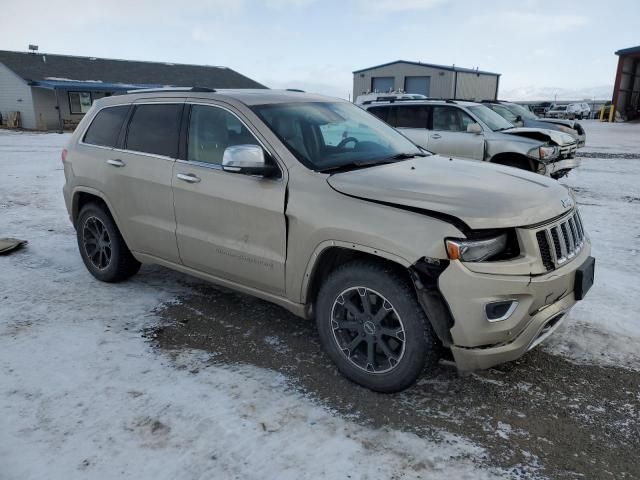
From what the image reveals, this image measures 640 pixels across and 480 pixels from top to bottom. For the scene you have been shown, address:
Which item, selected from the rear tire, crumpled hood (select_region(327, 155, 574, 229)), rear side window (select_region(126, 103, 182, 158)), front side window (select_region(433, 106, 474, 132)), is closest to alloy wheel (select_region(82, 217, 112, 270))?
the rear tire

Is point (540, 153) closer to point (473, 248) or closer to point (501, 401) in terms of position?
point (501, 401)

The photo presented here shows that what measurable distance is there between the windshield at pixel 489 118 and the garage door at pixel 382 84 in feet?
114

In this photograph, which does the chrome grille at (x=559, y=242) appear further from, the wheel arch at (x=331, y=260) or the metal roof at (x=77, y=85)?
the metal roof at (x=77, y=85)

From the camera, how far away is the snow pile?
8.31 ft

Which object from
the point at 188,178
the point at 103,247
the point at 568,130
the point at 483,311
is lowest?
the point at 103,247

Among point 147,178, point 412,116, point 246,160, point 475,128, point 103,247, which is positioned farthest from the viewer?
point 412,116

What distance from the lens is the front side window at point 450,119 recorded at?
9520 millimetres

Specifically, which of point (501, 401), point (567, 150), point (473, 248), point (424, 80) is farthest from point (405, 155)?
point (424, 80)

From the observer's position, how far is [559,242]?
9.84ft

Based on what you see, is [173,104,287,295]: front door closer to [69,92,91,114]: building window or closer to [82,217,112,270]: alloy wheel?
[82,217,112,270]: alloy wheel

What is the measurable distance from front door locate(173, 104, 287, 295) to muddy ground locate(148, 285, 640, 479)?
0.52m

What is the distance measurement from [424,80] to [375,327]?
4232 centimetres

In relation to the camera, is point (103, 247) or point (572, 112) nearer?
point (103, 247)

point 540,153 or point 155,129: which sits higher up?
point 155,129
